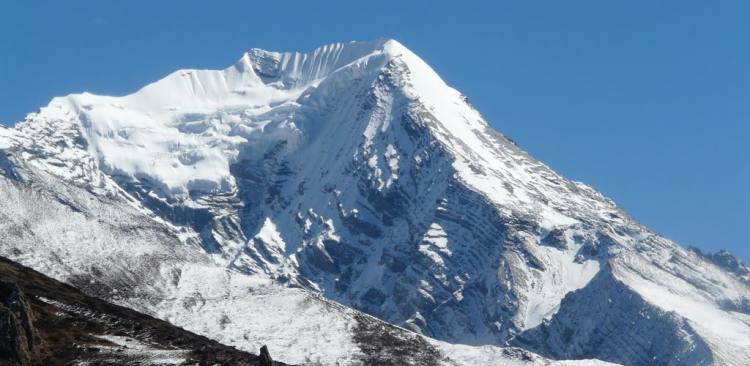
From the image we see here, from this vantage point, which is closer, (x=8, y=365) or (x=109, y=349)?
(x=8, y=365)

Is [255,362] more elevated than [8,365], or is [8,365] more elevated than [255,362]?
[255,362]

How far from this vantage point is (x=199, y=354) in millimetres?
199125

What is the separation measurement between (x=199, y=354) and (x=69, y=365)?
63.6 ft

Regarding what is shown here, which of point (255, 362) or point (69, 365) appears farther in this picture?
point (255, 362)

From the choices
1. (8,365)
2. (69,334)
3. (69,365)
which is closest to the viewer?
(8,365)

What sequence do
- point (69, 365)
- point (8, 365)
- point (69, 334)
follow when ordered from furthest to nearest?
point (69, 334) → point (69, 365) → point (8, 365)

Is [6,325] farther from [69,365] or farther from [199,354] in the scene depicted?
[199,354]

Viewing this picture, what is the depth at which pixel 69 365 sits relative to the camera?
184125 millimetres

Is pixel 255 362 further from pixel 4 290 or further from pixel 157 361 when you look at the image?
pixel 4 290

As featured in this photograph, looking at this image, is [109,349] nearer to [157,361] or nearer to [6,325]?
[157,361]

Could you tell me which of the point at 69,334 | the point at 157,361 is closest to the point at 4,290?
the point at 69,334

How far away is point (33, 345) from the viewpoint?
A: 612 feet

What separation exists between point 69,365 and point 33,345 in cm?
533

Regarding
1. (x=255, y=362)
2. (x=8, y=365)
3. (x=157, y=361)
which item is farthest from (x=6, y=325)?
(x=255, y=362)
